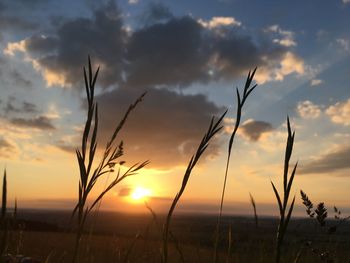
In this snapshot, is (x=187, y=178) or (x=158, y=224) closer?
(x=187, y=178)

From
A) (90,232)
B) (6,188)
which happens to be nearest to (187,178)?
(6,188)

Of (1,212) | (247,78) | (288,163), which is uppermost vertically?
(247,78)

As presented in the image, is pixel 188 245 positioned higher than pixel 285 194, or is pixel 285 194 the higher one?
pixel 285 194

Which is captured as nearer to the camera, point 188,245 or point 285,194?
point 285,194

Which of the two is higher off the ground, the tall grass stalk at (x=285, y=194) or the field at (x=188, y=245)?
the tall grass stalk at (x=285, y=194)

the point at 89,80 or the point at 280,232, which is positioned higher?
the point at 89,80

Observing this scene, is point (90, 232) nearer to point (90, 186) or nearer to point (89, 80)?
point (90, 186)

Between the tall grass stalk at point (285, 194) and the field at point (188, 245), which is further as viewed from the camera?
the field at point (188, 245)

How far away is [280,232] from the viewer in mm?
1163

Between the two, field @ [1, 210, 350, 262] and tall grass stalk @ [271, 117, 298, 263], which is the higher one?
tall grass stalk @ [271, 117, 298, 263]

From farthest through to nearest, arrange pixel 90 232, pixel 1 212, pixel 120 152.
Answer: pixel 90 232 → pixel 120 152 → pixel 1 212

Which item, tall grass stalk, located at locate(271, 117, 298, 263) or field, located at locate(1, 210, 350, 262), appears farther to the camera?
field, located at locate(1, 210, 350, 262)

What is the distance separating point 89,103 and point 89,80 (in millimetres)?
79

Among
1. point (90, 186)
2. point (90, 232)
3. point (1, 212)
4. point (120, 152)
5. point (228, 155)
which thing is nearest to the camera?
point (1, 212)
